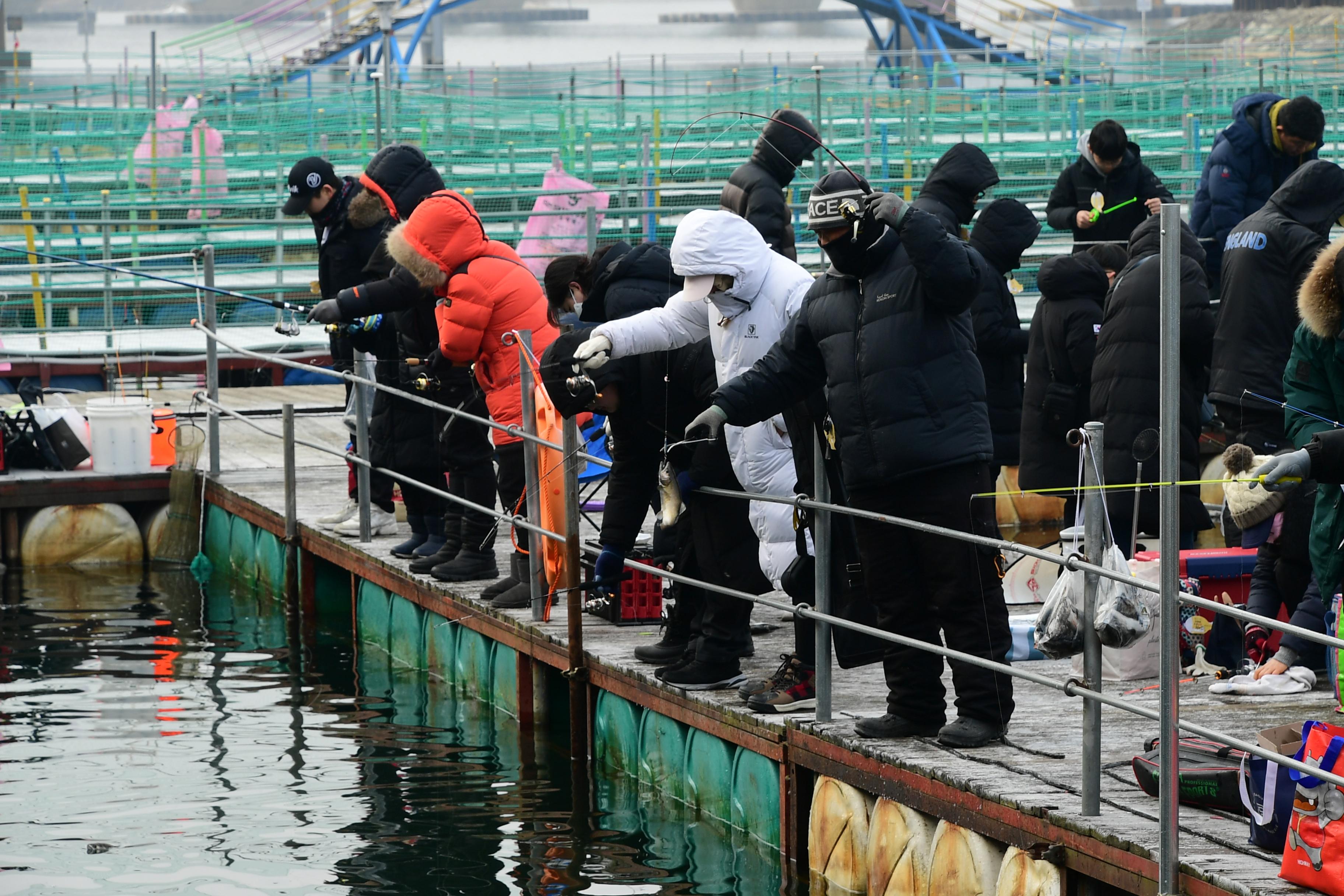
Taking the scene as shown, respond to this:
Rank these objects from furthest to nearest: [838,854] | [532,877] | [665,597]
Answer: [665,597] → [532,877] → [838,854]

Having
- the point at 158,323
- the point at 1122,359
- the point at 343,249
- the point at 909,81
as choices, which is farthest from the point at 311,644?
the point at 909,81

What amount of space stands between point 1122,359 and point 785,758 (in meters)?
2.07

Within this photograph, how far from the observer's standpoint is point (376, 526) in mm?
10211

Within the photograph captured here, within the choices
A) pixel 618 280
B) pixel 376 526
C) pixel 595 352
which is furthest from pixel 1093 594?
pixel 376 526

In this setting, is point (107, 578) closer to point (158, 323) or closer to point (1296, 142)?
point (158, 323)

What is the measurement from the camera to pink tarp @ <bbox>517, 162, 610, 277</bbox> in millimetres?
16219

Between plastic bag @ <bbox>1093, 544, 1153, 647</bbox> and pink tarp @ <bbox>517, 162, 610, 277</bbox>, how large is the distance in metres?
11.0

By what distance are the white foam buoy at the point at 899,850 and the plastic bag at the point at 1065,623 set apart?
2.13ft

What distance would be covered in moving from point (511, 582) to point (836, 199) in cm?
346

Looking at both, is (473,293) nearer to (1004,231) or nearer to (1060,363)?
(1004,231)

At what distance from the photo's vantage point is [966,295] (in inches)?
209

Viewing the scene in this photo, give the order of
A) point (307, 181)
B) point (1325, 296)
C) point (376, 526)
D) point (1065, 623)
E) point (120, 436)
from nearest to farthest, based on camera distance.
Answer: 1. point (1065, 623)
2. point (1325, 296)
3. point (307, 181)
4. point (376, 526)
5. point (120, 436)

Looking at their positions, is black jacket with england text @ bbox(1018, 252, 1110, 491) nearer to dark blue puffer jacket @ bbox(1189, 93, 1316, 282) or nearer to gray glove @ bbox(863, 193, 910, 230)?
dark blue puffer jacket @ bbox(1189, 93, 1316, 282)

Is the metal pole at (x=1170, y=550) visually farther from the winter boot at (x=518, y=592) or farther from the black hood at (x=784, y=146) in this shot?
the winter boot at (x=518, y=592)
